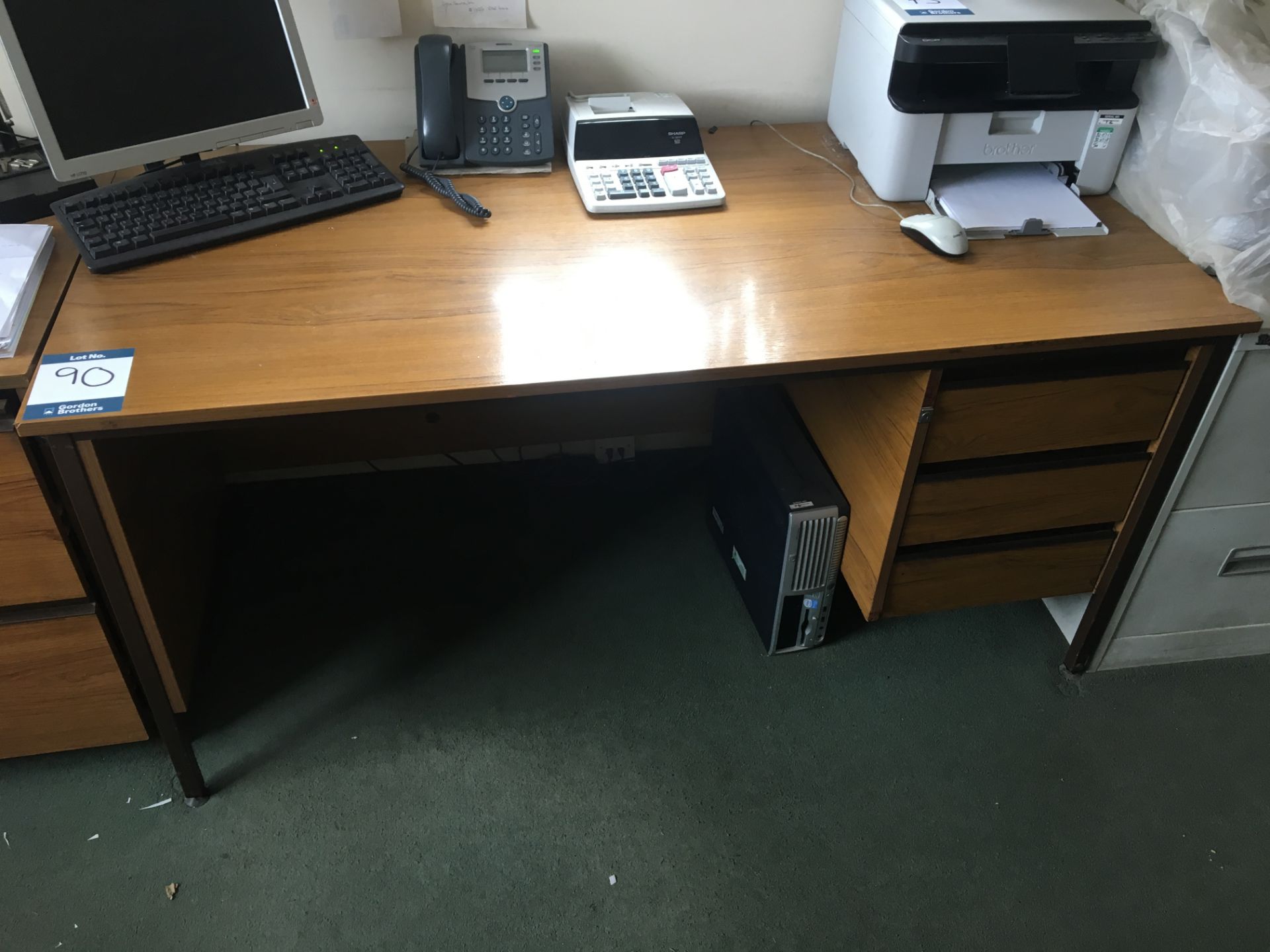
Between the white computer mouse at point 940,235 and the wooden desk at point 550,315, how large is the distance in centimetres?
2

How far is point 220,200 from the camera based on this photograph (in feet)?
4.97

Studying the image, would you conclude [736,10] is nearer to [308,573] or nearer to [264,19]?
[264,19]

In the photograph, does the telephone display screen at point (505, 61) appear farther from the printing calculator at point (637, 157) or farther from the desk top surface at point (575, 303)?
the desk top surface at point (575, 303)

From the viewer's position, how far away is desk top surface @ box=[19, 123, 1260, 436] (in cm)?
123

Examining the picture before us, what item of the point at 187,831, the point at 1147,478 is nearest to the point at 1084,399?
the point at 1147,478

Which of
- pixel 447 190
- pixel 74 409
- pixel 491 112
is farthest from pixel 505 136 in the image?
pixel 74 409

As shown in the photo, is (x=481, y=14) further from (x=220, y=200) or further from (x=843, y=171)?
(x=843, y=171)

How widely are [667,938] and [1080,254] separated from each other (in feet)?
3.95

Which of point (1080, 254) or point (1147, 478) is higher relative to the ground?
point (1080, 254)

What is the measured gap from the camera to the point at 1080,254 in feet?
4.93

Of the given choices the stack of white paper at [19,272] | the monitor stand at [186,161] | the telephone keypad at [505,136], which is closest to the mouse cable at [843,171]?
the telephone keypad at [505,136]

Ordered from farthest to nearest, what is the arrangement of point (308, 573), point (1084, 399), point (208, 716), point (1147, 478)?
1. point (308, 573)
2. point (208, 716)
3. point (1147, 478)
4. point (1084, 399)

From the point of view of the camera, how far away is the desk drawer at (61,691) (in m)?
1.43

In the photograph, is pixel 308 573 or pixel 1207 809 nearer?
pixel 1207 809
